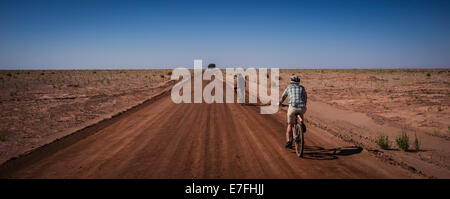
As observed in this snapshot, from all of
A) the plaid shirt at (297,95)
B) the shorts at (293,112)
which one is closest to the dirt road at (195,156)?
the shorts at (293,112)

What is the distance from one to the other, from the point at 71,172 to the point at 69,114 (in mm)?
8228

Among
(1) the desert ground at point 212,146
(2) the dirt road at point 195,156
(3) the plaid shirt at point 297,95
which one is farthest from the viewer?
(3) the plaid shirt at point 297,95

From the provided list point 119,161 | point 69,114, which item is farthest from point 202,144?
point 69,114

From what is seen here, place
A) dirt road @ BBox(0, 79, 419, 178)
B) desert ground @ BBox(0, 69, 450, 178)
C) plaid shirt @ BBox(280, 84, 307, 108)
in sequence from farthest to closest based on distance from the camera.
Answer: plaid shirt @ BBox(280, 84, 307, 108) < desert ground @ BBox(0, 69, 450, 178) < dirt road @ BBox(0, 79, 419, 178)

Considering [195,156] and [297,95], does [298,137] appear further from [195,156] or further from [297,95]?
[195,156]

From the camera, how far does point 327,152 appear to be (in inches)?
250

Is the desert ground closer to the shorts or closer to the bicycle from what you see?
the bicycle

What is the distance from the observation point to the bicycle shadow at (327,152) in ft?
19.6

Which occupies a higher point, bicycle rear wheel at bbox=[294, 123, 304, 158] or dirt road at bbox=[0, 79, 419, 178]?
bicycle rear wheel at bbox=[294, 123, 304, 158]

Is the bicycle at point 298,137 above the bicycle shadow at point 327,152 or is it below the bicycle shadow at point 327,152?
above

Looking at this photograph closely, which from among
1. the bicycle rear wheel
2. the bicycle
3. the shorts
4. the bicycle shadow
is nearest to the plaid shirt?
the shorts

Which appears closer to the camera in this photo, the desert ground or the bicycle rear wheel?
the desert ground

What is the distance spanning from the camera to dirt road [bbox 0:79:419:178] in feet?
16.5

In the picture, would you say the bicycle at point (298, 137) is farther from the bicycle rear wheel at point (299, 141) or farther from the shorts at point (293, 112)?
the shorts at point (293, 112)
